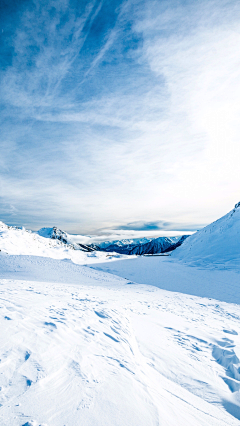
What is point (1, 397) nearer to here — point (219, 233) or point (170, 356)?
point (170, 356)

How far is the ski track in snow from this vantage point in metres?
1.92

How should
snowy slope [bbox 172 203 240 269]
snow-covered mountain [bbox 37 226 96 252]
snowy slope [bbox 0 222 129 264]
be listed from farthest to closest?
snow-covered mountain [bbox 37 226 96 252], snowy slope [bbox 0 222 129 264], snowy slope [bbox 172 203 240 269]

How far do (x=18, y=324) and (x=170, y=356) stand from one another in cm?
304

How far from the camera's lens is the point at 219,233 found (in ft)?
68.5

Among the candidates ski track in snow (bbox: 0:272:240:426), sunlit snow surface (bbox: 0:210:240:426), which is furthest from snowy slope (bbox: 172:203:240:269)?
ski track in snow (bbox: 0:272:240:426)

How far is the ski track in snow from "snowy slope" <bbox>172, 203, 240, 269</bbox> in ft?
38.9

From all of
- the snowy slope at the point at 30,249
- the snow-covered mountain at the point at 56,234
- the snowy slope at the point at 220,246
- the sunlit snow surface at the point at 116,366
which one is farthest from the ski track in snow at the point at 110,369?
the snow-covered mountain at the point at 56,234

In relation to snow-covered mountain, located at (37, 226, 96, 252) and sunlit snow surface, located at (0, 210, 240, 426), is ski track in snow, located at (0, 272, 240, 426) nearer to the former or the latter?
sunlit snow surface, located at (0, 210, 240, 426)

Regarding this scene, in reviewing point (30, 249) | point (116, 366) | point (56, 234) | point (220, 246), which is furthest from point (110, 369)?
point (56, 234)

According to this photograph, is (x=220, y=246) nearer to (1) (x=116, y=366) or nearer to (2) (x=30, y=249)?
(1) (x=116, y=366)

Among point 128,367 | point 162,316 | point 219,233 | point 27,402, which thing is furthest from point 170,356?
point 219,233

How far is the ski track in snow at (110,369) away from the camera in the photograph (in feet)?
6.30

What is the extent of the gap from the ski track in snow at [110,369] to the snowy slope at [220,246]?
11844 millimetres

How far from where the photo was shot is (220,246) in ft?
60.0
